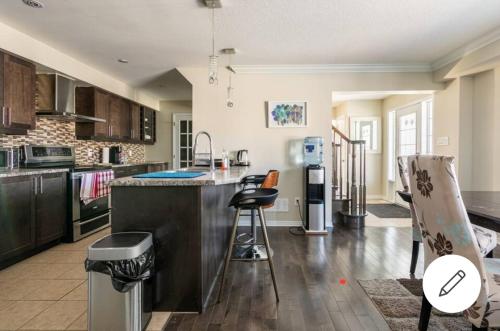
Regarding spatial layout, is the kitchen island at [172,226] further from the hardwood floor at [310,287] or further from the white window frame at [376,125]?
the white window frame at [376,125]

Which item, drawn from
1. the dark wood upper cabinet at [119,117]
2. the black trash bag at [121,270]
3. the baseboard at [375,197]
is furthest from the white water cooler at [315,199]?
the dark wood upper cabinet at [119,117]

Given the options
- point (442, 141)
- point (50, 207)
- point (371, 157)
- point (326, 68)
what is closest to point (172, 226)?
point (50, 207)

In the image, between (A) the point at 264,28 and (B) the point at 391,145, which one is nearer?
(A) the point at 264,28

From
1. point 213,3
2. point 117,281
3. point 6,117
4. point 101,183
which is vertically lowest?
point 117,281

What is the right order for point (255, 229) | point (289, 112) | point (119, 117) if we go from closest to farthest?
point (255, 229)
point (289, 112)
point (119, 117)

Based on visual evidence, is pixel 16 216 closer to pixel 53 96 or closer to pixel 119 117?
pixel 53 96

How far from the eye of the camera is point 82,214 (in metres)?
3.63

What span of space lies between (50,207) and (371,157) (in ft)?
20.0

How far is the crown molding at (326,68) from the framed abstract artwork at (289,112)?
18.4 inches

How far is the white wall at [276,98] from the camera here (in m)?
4.28

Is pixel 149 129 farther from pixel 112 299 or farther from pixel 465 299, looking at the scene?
pixel 465 299

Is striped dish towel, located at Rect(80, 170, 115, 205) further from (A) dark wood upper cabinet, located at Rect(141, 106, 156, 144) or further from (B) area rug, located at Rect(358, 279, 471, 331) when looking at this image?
(B) area rug, located at Rect(358, 279, 471, 331)

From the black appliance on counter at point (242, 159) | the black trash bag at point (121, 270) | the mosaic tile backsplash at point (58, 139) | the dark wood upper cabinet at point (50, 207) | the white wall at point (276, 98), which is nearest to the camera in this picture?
the black trash bag at point (121, 270)

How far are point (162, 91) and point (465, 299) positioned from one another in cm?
578
